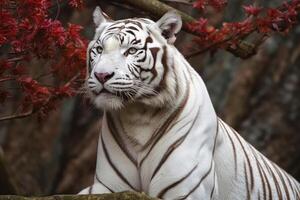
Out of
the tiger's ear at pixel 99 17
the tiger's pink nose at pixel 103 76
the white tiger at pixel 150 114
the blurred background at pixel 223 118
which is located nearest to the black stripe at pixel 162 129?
the white tiger at pixel 150 114

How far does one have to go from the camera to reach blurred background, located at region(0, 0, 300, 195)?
39.8ft

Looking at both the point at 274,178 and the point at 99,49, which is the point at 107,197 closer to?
the point at 99,49

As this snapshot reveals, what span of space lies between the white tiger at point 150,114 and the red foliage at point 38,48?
1.02 ft

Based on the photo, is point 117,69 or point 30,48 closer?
point 117,69

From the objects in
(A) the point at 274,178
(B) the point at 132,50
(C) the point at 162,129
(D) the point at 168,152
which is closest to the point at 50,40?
(B) the point at 132,50

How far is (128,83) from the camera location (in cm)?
582

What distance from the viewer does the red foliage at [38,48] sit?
19.9ft

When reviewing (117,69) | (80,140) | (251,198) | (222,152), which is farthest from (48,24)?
(80,140)

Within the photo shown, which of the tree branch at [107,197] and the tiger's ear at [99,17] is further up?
the tiger's ear at [99,17]

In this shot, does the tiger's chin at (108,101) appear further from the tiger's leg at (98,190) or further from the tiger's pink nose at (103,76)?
the tiger's leg at (98,190)

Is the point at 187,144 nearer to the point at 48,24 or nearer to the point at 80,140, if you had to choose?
the point at 48,24

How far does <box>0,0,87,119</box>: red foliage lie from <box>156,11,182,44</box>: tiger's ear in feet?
2.16

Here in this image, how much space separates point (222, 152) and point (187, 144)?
0.58 meters

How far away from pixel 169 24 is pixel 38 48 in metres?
0.88
